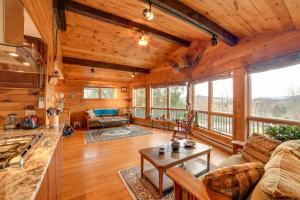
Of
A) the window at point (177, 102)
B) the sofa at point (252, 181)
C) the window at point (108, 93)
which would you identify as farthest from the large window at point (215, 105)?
the window at point (108, 93)

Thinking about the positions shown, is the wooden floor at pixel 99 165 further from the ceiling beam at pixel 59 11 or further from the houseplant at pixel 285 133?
the ceiling beam at pixel 59 11

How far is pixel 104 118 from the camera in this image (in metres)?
5.94

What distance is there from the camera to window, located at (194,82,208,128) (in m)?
4.53

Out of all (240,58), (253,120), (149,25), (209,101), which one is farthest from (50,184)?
(209,101)

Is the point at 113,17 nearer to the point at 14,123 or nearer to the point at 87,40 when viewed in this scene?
the point at 87,40

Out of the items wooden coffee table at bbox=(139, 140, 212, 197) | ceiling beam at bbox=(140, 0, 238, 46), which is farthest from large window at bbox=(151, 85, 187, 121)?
wooden coffee table at bbox=(139, 140, 212, 197)

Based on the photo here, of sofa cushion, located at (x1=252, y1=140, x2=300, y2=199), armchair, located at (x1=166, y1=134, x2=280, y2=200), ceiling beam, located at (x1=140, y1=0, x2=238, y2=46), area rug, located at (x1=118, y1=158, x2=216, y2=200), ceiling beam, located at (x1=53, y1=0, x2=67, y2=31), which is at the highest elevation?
ceiling beam, located at (x1=53, y1=0, x2=67, y2=31)

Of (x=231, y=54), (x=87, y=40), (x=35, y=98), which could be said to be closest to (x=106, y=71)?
(x=87, y=40)

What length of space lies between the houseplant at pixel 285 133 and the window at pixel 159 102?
4.11 metres

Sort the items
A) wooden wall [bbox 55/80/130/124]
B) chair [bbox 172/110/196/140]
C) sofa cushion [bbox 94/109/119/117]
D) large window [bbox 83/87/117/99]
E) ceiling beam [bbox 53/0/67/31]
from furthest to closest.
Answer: large window [bbox 83/87/117/99], sofa cushion [bbox 94/109/119/117], wooden wall [bbox 55/80/130/124], chair [bbox 172/110/196/140], ceiling beam [bbox 53/0/67/31]

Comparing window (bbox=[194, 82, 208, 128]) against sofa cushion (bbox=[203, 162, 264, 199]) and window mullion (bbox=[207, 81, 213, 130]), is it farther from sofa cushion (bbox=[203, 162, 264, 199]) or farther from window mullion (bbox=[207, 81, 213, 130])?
sofa cushion (bbox=[203, 162, 264, 199])

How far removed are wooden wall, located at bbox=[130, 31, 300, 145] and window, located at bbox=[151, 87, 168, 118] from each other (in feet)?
5.42

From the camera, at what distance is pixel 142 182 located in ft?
7.20

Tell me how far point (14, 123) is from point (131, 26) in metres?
2.97
